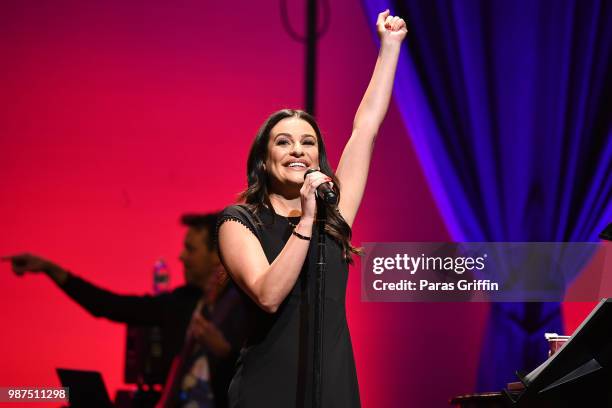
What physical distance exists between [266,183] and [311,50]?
146cm


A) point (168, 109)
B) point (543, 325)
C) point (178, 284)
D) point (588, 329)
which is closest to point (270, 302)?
point (588, 329)

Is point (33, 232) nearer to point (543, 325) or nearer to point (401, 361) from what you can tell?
point (401, 361)

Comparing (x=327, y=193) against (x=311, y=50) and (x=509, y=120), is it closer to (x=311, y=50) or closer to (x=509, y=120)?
(x=311, y=50)

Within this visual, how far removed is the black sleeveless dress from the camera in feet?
7.04

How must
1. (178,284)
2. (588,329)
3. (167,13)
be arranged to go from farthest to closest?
(167,13), (178,284), (588,329)

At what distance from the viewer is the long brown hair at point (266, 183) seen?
7.50ft

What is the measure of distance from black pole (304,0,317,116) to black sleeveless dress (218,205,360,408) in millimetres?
1578

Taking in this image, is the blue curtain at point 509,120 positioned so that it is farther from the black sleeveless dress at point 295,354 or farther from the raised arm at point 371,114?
the black sleeveless dress at point 295,354

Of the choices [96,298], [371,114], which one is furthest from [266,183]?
[96,298]

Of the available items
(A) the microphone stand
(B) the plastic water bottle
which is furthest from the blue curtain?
(A) the microphone stand

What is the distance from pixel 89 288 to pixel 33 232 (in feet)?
1.10

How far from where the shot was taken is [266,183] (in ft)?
7.99

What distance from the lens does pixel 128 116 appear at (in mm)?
3564

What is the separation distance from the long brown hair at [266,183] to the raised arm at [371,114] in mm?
119
